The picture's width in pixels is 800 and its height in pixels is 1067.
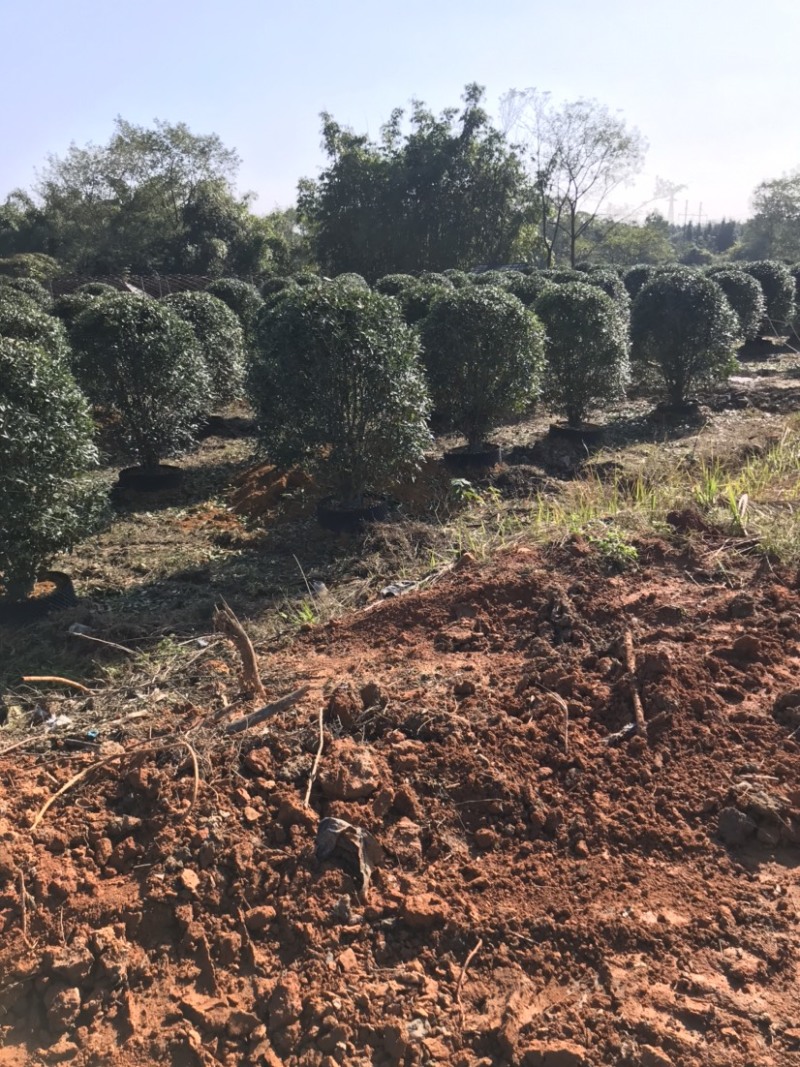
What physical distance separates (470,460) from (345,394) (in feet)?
7.90

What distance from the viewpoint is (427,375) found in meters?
8.19

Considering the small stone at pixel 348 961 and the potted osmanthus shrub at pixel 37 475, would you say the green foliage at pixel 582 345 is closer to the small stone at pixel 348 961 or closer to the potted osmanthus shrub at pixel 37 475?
the potted osmanthus shrub at pixel 37 475

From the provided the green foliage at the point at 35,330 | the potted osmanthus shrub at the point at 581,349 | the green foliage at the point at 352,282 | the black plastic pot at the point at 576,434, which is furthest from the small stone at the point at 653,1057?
the black plastic pot at the point at 576,434

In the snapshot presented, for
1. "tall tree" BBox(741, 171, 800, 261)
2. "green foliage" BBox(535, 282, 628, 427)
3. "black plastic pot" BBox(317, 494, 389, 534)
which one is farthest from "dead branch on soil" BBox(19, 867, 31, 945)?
"tall tree" BBox(741, 171, 800, 261)

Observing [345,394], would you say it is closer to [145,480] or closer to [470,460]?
[470,460]

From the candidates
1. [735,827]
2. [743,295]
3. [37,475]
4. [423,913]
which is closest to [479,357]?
[37,475]

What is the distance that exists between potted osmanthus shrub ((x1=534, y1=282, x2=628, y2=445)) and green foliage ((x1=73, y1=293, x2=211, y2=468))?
4249 millimetres

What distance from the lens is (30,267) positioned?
27.3 m

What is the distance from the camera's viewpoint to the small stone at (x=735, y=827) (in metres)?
2.26

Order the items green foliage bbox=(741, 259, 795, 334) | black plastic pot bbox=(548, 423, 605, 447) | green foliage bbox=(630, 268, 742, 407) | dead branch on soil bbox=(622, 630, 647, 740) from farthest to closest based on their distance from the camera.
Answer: green foliage bbox=(741, 259, 795, 334) → green foliage bbox=(630, 268, 742, 407) → black plastic pot bbox=(548, 423, 605, 447) → dead branch on soil bbox=(622, 630, 647, 740)

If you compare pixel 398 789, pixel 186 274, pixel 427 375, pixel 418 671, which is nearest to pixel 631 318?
pixel 427 375

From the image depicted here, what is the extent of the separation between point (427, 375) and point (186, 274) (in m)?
25.5

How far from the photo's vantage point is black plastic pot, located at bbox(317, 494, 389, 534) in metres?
6.46

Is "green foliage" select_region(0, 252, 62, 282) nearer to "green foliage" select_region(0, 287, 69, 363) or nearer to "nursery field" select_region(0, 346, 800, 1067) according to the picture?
"green foliage" select_region(0, 287, 69, 363)
